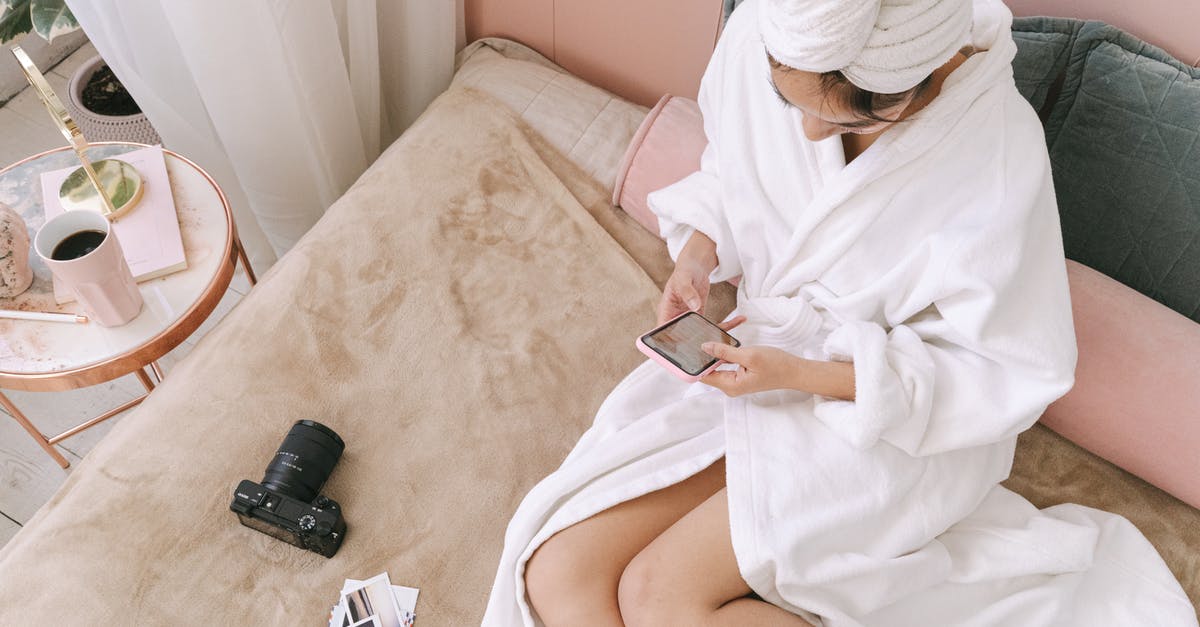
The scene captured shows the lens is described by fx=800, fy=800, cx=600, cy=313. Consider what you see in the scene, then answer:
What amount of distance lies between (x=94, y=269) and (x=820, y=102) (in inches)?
36.8

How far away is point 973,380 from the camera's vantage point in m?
0.93

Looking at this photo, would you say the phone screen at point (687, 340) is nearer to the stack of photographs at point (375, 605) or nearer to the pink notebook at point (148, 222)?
the stack of photographs at point (375, 605)

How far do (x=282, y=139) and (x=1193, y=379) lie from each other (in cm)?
153

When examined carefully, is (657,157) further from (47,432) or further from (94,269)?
(47,432)

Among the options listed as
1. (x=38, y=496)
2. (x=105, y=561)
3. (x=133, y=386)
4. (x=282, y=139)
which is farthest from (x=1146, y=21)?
(x=38, y=496)

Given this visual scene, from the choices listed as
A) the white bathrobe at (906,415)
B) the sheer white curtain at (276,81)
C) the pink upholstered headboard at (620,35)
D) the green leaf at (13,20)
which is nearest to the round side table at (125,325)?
the sheer white curtain at (276,81)

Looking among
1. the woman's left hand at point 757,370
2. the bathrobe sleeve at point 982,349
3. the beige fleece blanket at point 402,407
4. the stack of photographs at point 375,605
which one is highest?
the bathrobe sleeve at point 982,349

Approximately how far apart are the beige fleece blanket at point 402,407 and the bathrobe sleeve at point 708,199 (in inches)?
4.5

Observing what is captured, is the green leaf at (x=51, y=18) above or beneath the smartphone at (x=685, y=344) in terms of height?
above

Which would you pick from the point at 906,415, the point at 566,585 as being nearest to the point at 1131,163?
the point at 906,415

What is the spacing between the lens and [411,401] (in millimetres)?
1183

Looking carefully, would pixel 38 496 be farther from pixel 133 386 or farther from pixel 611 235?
pixel 611 235

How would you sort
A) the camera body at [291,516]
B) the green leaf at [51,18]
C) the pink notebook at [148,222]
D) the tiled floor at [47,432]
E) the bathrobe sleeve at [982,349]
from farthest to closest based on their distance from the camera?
1. the tiled floor at [47,432]
2. the green leaf at [51,18]
3. the pink notebook at [148,222]
4. the camera body at [291,516]
5. the bathrobe sleeve at [982,349]

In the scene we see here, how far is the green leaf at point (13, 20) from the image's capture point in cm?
138
